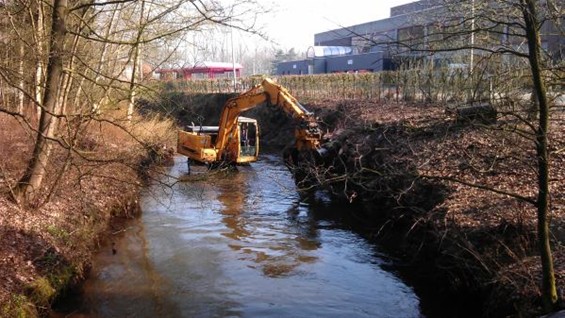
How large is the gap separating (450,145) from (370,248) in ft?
12.1

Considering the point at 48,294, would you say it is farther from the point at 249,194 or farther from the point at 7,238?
the point at 249,194

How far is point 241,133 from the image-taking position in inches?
822

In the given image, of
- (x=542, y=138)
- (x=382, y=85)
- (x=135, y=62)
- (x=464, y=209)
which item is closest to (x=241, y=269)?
(x=464, y=209)

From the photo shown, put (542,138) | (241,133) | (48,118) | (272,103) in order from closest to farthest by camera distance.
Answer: (542,138)
(48,118)
(272,103)
(241,133)

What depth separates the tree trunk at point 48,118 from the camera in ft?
28.2

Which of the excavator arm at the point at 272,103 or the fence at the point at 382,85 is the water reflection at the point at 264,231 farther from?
the fence at the point at 382,85

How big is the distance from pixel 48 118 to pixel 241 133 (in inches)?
459

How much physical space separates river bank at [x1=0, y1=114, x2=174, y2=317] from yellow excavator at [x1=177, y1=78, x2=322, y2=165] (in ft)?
17.1

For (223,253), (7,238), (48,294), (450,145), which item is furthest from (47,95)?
(450,145)

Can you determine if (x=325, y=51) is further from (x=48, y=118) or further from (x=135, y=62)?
(x=48, y=118)

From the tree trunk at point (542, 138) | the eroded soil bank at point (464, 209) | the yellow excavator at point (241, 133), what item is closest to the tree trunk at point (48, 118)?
the eroded soil bank at point (464, 209)

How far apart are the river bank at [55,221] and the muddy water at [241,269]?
49 cm

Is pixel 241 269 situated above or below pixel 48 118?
below

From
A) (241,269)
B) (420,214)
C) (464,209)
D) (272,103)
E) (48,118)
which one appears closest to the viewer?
(48,118)
